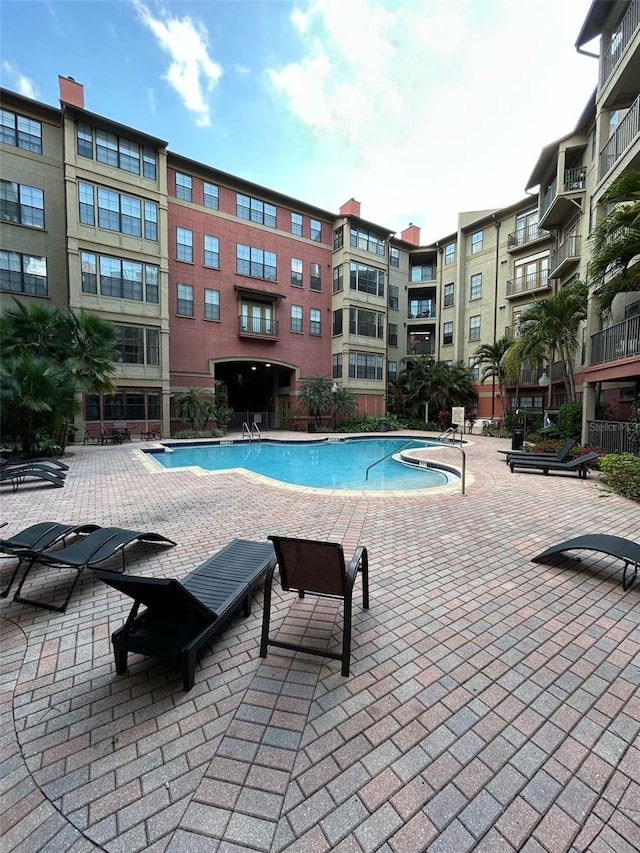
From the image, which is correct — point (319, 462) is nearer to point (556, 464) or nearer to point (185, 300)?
point (556, 464)

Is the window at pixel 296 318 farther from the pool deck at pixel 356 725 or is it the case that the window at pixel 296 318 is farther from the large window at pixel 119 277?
the pool deck at pixel 356 725

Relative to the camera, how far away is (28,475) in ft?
27.5

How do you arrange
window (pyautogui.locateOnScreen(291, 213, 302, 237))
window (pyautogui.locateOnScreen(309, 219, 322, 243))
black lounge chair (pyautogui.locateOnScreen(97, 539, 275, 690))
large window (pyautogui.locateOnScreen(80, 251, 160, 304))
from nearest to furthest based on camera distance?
black lounge chair (pyautogui.locateOnScreen(97, 539, 275, 690))
large window (pyautogui.locateOnScreen(80, 251, 160, 304))
window (pyautogui.locateOnScreen(291, 213, 302, 237))
window (pyautogui.locateOnScreen(309, 219, 322, 243))

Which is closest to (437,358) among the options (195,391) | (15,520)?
(195,391)

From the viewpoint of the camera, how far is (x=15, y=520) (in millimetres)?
6230

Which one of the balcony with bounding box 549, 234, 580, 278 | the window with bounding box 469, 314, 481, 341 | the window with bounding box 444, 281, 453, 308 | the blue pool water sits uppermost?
the window with bounding box 444, 281, 453, 308

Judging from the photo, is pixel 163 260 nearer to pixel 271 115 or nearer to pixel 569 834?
pixel 271 115

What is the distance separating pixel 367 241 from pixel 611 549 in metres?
28.3

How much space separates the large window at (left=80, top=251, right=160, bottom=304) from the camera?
19438mm

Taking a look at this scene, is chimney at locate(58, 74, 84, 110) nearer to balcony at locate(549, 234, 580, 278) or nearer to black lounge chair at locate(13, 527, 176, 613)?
black lounge chair at locate(13, 527, 176, 613)

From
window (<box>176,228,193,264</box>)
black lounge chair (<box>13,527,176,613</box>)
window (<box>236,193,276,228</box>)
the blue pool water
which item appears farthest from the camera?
window (<box>236,193,276,228</box>)

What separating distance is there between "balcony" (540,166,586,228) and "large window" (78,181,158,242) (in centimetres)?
2038

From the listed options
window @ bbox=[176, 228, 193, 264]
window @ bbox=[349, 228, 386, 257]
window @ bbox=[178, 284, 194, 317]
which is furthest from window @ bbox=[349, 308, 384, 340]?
window @ bbox=[176, 228, 193, 264]

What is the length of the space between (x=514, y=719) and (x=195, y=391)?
21.4m
